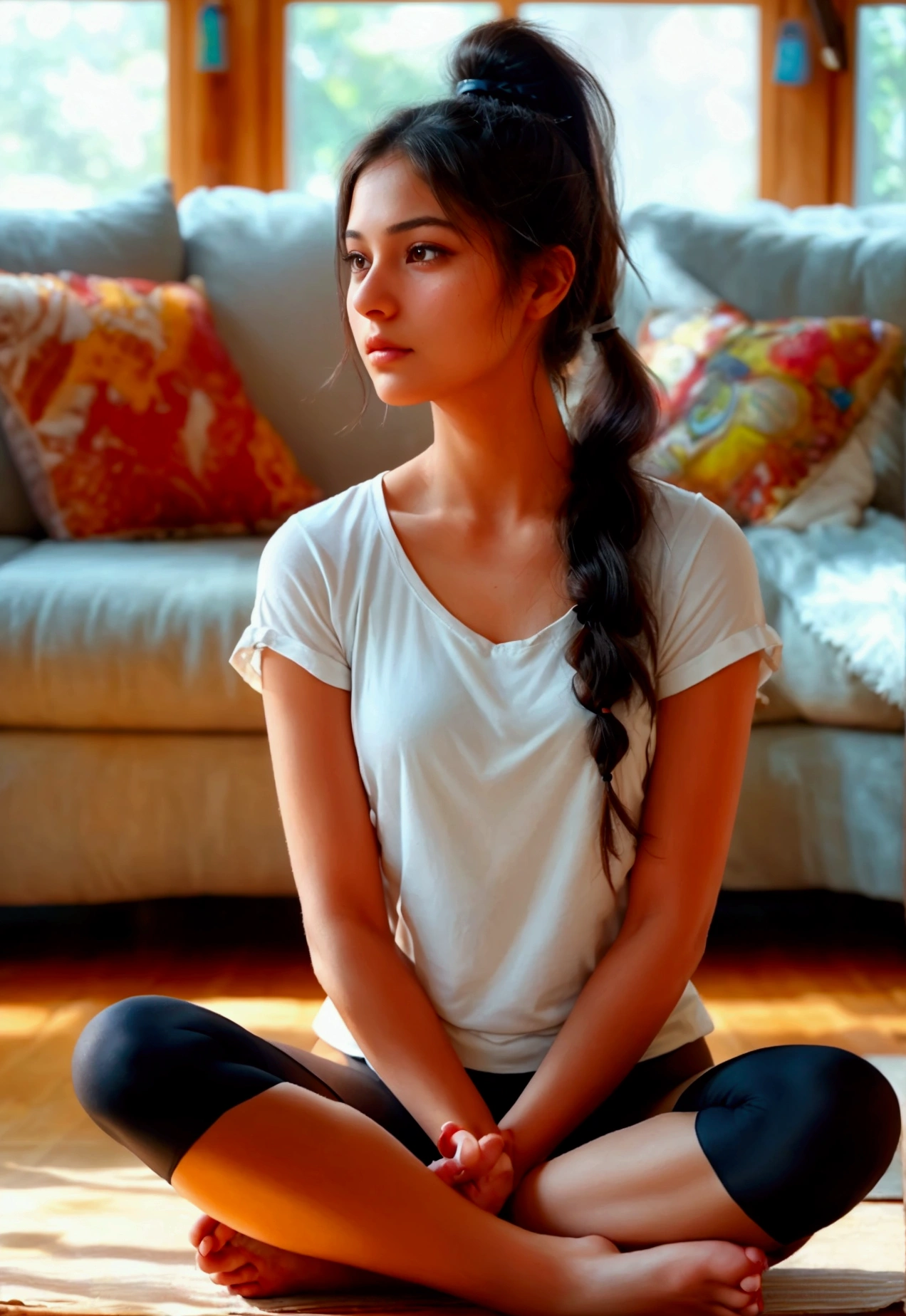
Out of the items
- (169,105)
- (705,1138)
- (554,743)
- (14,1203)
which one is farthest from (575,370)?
(169,105)

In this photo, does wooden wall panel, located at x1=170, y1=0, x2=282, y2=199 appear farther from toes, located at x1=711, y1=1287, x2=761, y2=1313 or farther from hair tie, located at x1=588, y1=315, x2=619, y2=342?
toes, located at x1=711, y1=1287, x2=761, y2=1313

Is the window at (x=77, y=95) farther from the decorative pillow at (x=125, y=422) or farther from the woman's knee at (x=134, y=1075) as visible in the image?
the woman's knee at (x=134, y=1075)

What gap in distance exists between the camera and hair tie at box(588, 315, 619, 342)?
4.17 feet

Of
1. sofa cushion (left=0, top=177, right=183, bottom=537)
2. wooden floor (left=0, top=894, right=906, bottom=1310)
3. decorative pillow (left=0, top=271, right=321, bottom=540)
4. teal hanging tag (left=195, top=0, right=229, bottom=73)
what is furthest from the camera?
teal hanging tag (left=195, top=0, right=229, bottom=73)

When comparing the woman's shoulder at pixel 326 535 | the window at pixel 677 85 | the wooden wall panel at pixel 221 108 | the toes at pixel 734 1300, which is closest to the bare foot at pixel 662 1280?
the toes at pixel 734 1300

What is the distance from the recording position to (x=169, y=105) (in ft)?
11.8

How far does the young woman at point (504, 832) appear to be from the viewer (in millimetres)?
1034

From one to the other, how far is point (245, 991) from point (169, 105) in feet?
8.13

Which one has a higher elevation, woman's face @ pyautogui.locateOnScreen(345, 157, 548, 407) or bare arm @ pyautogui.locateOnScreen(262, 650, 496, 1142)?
woman's face @ pyautogui.locateOnScreen(345, 157, 548, 407)

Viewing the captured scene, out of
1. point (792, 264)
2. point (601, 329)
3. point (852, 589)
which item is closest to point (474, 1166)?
point (601, 329)

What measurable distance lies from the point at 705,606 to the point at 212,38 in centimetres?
283

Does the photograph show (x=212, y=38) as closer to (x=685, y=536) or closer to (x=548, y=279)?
(x=548, y=279)

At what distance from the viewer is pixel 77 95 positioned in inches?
141

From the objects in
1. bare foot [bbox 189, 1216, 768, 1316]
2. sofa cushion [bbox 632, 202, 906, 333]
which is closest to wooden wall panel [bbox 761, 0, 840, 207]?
sofa cushion [bbox 632, 202, 906, 333]
